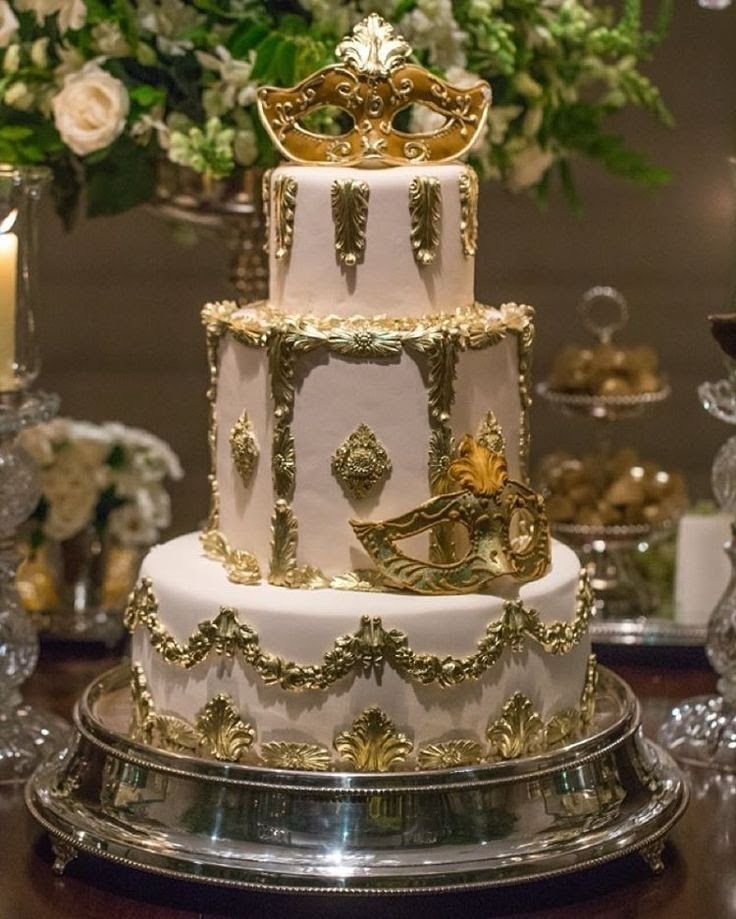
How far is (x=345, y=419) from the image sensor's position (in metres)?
1.92

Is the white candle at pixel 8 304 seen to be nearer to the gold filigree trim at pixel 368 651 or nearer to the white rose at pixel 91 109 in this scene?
the white rose at pixel 91 109

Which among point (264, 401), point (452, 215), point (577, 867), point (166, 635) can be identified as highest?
point (452, 215)

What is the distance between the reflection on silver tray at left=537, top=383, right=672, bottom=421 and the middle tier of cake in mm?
1077

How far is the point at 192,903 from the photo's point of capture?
1.90 meters

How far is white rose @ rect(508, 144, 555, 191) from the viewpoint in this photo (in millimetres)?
2668

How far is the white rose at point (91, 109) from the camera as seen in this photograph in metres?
2.37

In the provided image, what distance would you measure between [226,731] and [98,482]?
3.76 ft

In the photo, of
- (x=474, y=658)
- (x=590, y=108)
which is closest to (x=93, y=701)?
(x=474, y=658)

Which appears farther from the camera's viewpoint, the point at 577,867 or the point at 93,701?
the point at 93,701

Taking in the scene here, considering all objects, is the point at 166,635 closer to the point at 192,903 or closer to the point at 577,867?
the point at 192,903

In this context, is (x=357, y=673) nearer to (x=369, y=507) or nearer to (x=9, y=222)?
(x=369, y=507)

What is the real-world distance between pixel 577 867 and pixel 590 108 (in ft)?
4.31

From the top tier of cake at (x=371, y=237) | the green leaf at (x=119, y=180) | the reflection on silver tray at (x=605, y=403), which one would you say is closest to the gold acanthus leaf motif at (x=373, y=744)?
the top tier of cake at (x=371, y=237)

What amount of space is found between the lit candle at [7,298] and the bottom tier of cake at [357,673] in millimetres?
405
